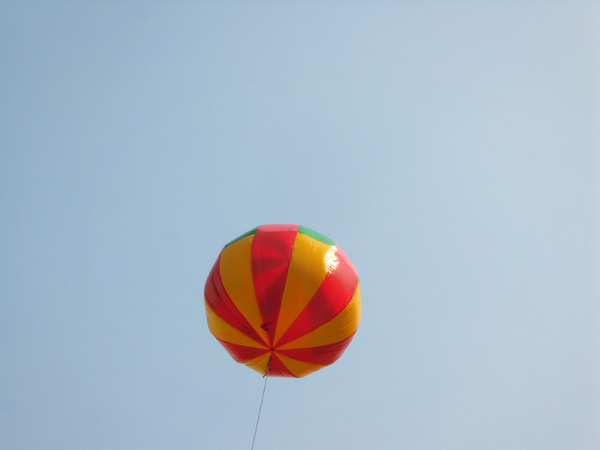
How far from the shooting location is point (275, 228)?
9.24 m

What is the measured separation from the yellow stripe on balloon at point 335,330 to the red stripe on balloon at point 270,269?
0.55 meters

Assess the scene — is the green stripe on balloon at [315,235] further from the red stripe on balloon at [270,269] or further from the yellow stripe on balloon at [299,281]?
the yellow stripe on balloon at [299,281]

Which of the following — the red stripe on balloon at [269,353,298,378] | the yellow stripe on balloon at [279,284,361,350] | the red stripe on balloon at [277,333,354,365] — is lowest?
the red stripe on balloon at [269,353,298,378]

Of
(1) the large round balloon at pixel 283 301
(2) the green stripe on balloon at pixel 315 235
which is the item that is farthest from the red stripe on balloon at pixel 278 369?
(2) the green stripe on balloon at pixel 315 235

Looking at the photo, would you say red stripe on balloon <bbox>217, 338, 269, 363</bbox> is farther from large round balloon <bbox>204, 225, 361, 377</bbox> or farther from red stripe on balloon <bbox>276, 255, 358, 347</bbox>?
red stripe on balloon <bbox>276, 255, 358, 347</bbox>

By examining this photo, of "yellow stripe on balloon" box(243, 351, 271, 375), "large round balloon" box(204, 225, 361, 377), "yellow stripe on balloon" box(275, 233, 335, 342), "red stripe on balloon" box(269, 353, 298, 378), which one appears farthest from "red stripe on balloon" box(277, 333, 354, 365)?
"yellow stripe on balloon" box(275, 233, 335, 342)

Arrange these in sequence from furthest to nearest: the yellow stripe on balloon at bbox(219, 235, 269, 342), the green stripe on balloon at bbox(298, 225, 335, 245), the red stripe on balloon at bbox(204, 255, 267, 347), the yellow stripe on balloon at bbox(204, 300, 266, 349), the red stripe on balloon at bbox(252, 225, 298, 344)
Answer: the green stripe on balloon at bbox(298, 225, 335, 245) → the yellow stripe on balloon at bbox(204, 300, 266, 349) → the red stripe on balloon at bbox(204, 255, 267, 347) → the yellow stripe on balloon at bbox(219, 235, 269, 342) → the red stripe on balloon at bbox(252, 225, 298, 344)

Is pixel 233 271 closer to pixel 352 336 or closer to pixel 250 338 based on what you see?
pixel 250 338

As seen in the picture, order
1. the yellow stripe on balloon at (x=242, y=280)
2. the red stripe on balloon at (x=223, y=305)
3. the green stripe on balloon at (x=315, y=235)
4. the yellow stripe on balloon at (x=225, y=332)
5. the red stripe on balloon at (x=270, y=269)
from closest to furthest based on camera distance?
the red stripe on balloon at (x=270, y=269) → the yellow stripe on balloon at (x=242, y=280) → the red stripe on balloon at (x=223, y=305) → the yellow stripe on balloon at (x=225, y=332) → the green stripe on balloon at (x=315, y=235)

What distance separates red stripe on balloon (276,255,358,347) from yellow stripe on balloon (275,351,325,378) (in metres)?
0.45

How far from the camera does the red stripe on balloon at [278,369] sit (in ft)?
28.1

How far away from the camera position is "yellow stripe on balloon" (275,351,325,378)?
8570 mm

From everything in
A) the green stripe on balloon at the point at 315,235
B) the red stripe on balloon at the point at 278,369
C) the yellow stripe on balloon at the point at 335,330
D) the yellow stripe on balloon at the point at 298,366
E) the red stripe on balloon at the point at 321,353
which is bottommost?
the red stripe on balloon at the point at 278,369

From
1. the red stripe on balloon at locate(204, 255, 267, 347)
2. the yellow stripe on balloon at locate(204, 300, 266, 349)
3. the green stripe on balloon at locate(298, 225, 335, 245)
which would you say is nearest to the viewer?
the red stripe on balloon at locate(204, 255, 267, 347)
